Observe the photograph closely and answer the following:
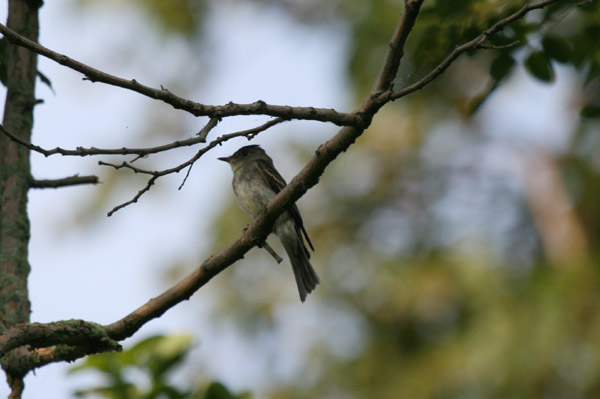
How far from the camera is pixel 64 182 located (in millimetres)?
3783

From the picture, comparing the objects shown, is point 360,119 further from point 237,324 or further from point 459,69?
point 459,69

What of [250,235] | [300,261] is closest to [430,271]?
[300,261]

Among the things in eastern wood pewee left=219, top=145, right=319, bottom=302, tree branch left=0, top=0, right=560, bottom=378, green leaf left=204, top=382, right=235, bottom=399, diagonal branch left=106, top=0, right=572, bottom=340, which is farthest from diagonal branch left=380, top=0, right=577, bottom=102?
eastern wood pewee left=219, top=145, right=319, bottom=302

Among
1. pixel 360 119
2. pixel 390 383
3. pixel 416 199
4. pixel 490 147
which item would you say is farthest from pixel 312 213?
pixel 360 119

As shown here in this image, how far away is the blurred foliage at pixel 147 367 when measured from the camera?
256cm

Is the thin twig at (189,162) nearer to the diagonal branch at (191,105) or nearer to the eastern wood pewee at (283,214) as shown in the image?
the diagonal branch at (191,105)

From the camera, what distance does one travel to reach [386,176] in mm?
10508

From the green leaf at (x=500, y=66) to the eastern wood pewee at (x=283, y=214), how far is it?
191cm

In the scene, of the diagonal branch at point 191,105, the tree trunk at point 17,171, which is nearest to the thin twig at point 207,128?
the diagonal branch at point 191,105

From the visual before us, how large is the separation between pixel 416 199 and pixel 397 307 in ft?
5.84

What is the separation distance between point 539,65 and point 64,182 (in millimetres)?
2393

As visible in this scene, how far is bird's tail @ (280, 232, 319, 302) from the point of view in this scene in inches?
207

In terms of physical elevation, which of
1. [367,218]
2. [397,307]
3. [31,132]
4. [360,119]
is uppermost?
[367,218]

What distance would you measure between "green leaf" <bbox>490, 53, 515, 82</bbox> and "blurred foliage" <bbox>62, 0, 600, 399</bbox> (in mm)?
4595
